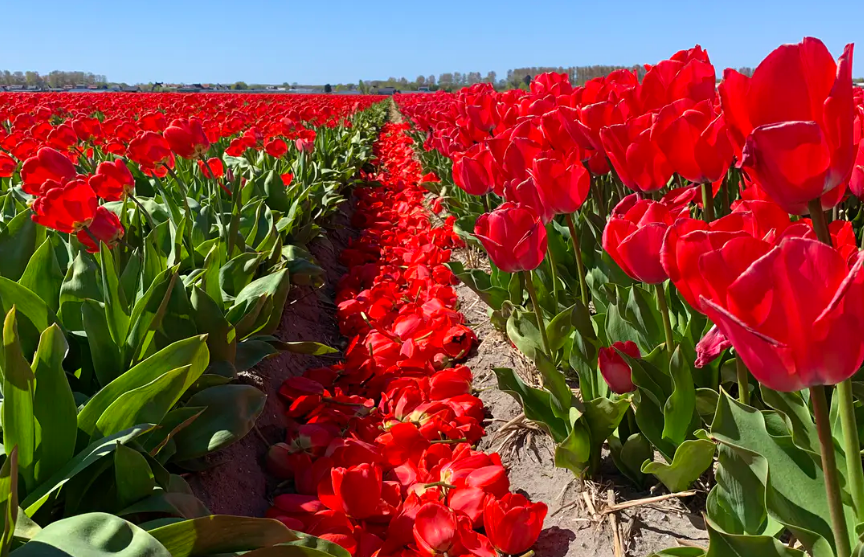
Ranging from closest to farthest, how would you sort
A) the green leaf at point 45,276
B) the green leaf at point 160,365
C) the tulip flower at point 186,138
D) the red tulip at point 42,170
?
the green leaf at point 160,365, the green leaf at point 45,276, the red tulip at point 42,170, the tulip flower at point 186,138

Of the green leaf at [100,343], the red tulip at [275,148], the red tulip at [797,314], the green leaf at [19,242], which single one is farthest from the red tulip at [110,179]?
the red tulip at [797,314]

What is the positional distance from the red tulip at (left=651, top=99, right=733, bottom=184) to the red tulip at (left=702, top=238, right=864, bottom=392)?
30.4 inches

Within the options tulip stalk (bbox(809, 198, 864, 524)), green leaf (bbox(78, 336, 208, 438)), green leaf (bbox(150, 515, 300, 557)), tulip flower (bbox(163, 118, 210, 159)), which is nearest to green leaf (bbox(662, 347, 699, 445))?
tulip stalk (bbox(809, 198, 864, 524))

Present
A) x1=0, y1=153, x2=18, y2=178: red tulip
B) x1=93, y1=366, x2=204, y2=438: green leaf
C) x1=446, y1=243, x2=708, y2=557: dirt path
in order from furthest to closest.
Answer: x1=0, y1=153, x2=18, y2=178: red tulip
x1=446, y1=243, x2=708, y2=557: dirt path
x1=93, y1=366, x2=204, y2=438: green leaf

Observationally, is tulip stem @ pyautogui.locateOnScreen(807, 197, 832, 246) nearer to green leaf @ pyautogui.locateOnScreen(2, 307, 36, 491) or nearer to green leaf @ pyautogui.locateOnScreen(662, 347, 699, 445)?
green leaf @ pyautogui.locateOnScreen(662, 347, 699, 445)

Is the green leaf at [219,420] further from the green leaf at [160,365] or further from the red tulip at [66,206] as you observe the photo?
the red tulip at [66,206]

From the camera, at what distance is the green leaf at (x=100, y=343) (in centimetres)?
188

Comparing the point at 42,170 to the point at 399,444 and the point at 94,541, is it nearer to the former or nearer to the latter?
the point at 399,444

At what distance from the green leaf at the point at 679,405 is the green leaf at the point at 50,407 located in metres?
1.30

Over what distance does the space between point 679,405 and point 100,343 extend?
4.96 feet

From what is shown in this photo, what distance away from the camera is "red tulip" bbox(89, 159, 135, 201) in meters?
2.56

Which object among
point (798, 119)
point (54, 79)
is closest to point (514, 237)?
point (798, 119)

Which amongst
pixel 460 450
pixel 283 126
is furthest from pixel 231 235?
pixel 283 126

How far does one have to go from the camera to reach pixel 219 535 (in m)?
1.31
